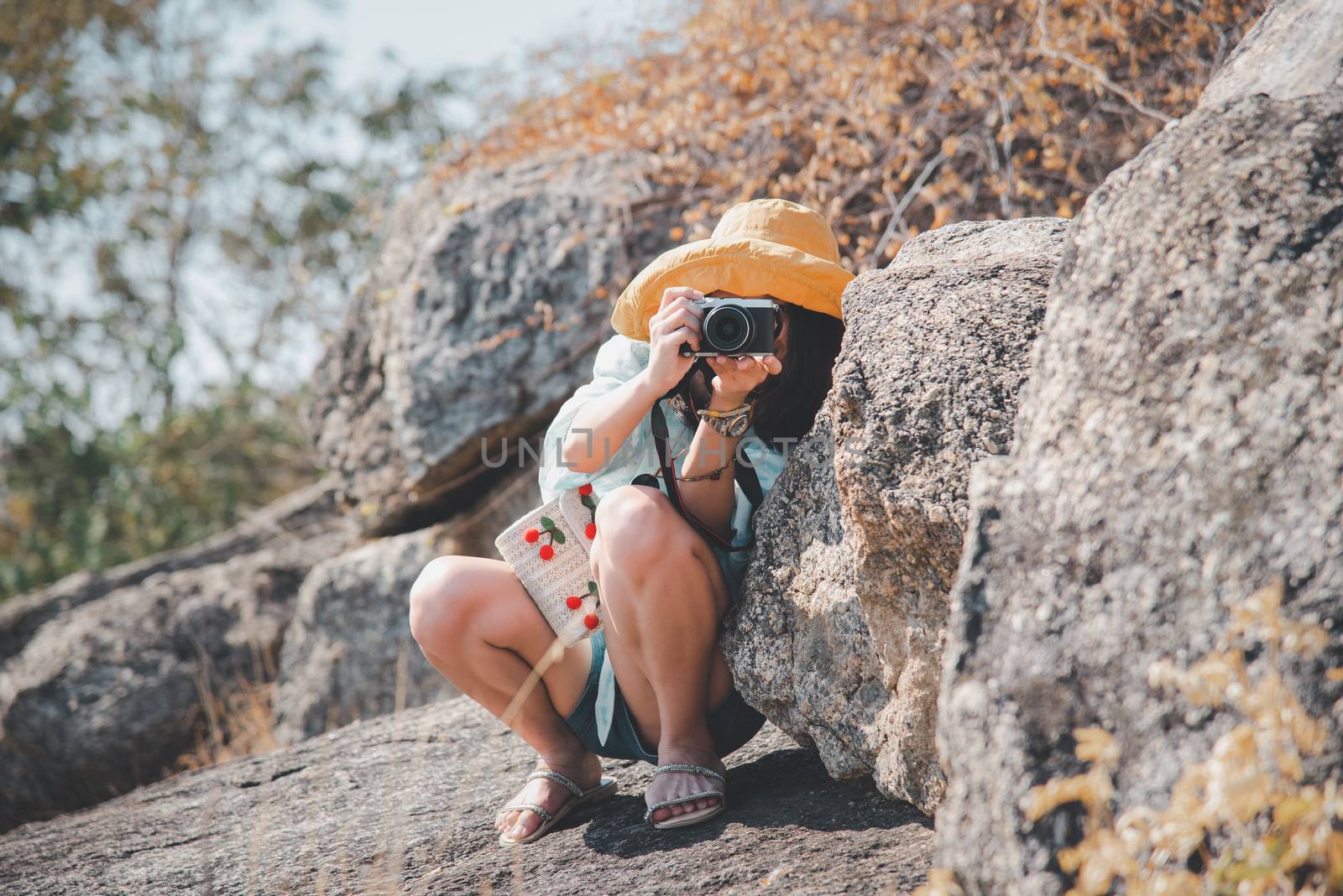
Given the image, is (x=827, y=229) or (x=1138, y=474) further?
(x=827, y=229)

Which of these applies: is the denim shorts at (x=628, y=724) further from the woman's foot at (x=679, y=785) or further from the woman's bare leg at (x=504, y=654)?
the woman's foot at (x=679, y=785)

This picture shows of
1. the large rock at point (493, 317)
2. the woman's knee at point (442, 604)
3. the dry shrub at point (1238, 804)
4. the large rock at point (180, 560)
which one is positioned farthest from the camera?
the large rock at point (180, 560)

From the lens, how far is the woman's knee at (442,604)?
221 cm

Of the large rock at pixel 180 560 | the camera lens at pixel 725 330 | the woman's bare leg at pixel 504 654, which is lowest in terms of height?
the woman's bare leg at pixel 504 654

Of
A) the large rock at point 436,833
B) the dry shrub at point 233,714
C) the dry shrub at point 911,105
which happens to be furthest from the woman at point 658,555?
the dry shrub at point 233,714

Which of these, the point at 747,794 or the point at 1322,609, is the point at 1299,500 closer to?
the point at 1322,609

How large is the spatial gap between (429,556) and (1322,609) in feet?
12.9

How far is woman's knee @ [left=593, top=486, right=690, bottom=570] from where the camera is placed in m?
2.02

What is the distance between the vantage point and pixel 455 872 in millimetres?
2084

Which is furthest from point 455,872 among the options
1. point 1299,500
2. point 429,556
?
point 429,556

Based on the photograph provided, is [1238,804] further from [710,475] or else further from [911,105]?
[911,105]

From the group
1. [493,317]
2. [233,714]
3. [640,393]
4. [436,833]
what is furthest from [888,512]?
[233,714]

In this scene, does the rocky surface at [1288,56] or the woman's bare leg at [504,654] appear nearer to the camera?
the rocky surface at [1288,56]

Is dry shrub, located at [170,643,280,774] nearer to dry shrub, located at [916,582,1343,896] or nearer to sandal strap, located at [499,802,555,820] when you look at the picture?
sandal strap, located at [499,802,555,820]
